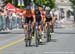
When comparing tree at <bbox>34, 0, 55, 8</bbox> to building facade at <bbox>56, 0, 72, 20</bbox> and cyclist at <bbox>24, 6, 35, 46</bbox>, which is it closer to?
building facade at <bbox>56, 0, 72, 20</bbox>

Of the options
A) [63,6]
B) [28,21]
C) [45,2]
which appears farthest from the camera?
[63,6]

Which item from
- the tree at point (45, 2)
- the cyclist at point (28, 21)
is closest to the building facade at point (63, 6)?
the tree at point (45, 2)

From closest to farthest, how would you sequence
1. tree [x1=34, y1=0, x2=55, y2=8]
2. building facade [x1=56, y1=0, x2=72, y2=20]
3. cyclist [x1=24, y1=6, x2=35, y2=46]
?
1. cyclist [x1=24, y1=6, x2=35, y2=46]
2. tree [x1=34, y1=0, x2=55, y2=8]
3. building facade [x1=56, y1=0, x2=72, y2=20]

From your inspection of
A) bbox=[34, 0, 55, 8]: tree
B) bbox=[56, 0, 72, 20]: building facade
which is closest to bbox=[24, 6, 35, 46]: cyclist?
bbox=[34, 0, 55, 8]: tree

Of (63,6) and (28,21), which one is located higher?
(28,21)

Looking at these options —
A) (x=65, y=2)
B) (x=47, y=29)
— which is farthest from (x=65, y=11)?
(x=47, y=29)

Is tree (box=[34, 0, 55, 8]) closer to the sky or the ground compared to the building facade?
closer to the sky

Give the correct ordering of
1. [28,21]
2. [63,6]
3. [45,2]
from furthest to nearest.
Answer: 1. [63,6]
2. [45,2]
3. [28,21]

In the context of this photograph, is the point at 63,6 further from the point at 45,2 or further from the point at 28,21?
the point at 28,21

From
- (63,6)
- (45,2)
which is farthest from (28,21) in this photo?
(63,6)

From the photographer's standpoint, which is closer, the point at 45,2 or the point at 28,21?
the point at 28,21

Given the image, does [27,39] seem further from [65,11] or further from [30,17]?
[65,11]

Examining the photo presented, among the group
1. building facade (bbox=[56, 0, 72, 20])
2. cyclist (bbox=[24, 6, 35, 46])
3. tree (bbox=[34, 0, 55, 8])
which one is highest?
cyclist (bbox=[24, 6, 35, 46])

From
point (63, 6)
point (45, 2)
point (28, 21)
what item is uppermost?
point (28, 21)
